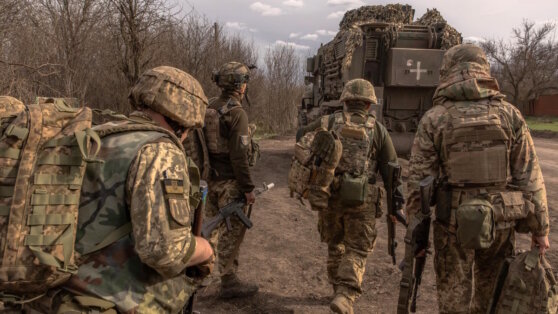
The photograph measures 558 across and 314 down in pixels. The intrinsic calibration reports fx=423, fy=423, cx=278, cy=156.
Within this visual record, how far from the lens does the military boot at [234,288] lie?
401 cm

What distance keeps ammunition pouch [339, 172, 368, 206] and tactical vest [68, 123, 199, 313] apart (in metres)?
2.17

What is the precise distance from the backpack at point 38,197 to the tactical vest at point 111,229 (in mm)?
69

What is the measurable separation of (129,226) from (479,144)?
2.19m

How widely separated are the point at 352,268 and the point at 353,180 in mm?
742

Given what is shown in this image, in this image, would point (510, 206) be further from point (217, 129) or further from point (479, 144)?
point (217, 129)

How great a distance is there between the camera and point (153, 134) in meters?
1.71

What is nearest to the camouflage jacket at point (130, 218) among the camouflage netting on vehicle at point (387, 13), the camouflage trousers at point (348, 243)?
the camouflage trousers at point (348, 243)

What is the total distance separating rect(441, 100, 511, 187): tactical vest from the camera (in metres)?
2.71

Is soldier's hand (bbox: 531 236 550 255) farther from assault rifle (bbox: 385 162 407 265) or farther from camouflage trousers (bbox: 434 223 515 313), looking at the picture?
assault rifle (bbox: 385 162 407 265)

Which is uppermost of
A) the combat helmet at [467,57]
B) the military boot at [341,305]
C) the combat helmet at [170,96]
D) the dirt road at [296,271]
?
the combat helmet at [467,57]

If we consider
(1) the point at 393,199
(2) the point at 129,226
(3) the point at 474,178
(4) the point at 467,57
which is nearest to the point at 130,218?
(2) the point at 129,226

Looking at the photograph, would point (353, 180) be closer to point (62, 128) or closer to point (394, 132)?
point (62, 128)

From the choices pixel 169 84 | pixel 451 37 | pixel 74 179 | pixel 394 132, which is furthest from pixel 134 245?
pixel 451 37

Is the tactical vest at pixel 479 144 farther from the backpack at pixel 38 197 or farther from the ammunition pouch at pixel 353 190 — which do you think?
the backpack at pixel 38 197
